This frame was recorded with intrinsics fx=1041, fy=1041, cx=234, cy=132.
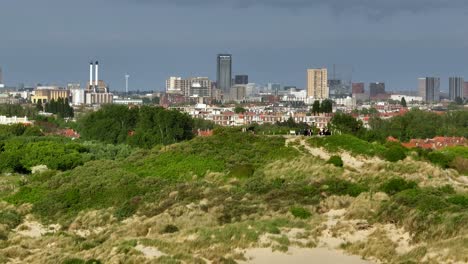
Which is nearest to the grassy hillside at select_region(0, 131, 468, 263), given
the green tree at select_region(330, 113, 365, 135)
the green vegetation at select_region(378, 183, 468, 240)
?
the green vegetation at select_region(378, 183, 468, 240)

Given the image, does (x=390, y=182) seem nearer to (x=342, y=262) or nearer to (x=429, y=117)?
(x=342, y=262)

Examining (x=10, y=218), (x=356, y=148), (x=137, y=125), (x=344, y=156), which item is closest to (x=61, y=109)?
(x=137, y=125)

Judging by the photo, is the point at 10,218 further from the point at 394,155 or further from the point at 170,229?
the point at 394,155

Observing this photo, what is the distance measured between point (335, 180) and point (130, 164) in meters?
10.1

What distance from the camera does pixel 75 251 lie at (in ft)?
82.5

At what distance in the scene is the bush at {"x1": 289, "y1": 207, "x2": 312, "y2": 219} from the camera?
89.6 ft

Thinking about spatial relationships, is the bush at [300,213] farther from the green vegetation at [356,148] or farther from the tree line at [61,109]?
the tree line at [61,109]

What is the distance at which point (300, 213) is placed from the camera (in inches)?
1081

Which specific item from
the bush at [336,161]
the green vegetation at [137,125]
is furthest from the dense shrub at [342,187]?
the green vegetation at [137,125]

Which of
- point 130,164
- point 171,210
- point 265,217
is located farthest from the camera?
point 130,164

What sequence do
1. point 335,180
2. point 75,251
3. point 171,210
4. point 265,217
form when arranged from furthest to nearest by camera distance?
point 335,180 → point 171,210 → point 265,217 → point 75,251

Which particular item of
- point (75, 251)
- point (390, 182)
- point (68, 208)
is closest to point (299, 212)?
point (390, 182)

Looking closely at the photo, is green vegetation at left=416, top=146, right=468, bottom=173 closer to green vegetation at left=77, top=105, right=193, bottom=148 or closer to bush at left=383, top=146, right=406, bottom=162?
bush at left=383, top=146, right=406, bottom=162

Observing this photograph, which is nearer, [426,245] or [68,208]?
[426,245]
